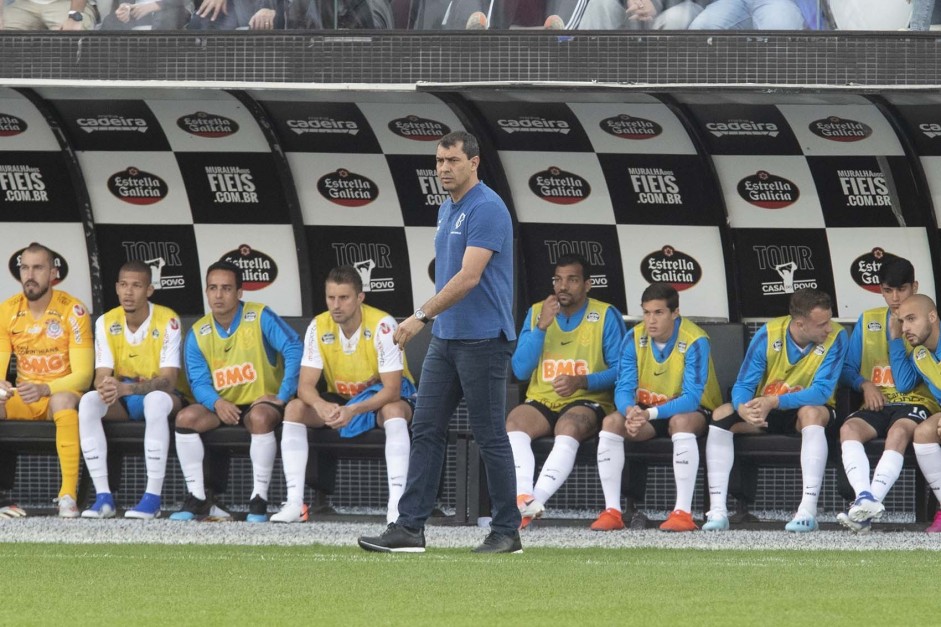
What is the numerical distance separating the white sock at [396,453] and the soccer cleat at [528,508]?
60cm

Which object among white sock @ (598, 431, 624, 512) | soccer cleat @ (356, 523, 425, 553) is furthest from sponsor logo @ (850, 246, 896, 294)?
soccer cleat @ (356, 523, 425, 553)

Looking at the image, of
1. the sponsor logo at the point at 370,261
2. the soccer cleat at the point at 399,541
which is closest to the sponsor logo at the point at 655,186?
the sponsor logo at the point at 370,261

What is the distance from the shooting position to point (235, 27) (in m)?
7.72

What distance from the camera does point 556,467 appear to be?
787 cm

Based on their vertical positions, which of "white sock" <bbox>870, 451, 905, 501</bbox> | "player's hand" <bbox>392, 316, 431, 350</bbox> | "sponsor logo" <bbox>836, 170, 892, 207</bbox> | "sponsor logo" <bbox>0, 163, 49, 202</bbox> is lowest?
"white sock" <bbox>870, 451, 905, 501</bbox>

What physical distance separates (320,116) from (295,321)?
3.77ft

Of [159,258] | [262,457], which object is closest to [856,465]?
[262,457]

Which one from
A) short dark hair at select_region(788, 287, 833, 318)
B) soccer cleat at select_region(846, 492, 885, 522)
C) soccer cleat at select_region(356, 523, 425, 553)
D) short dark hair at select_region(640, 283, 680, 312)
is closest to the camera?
soccer cleat at select_region(356, 523, 425, 553)

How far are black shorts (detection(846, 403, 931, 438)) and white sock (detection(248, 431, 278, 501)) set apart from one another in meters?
2.87

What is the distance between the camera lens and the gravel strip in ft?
22.6

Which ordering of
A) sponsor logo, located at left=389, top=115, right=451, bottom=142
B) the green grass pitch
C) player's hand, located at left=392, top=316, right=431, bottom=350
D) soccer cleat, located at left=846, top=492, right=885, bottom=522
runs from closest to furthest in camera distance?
the green grass pitch, player's hand, located at left=392, top=316, right=431, bottom=350, soccer cleat, located at left=846, top=492, right=885, bottom=522, sponsor logo, located at left=389, top=115, right=451, bottom=142

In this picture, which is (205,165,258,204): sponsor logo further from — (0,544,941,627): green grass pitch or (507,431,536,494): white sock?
(0,544,941,627): green grass pitch

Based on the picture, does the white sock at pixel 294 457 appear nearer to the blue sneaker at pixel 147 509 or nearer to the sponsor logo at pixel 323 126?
the blue sneaker at pixel 147 509

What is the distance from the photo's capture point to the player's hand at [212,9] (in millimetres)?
7730
